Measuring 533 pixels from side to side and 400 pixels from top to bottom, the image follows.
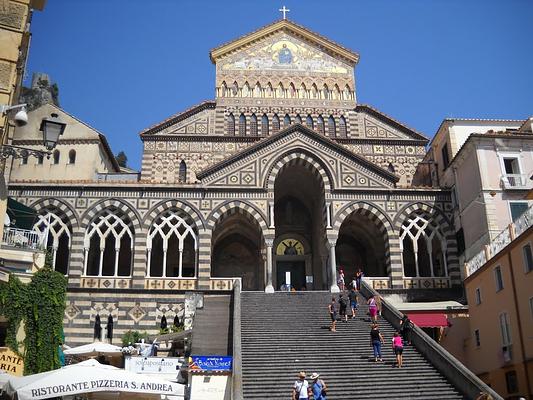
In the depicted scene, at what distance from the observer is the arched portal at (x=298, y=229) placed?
3431 centimetres

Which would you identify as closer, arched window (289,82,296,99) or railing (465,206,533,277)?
railing (465,206,533,277)

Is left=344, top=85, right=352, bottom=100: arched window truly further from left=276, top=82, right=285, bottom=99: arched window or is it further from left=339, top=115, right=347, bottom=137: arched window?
left=276, top=82, right=285, bottom=99: arched window

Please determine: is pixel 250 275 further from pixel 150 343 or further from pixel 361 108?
pixel 361 108

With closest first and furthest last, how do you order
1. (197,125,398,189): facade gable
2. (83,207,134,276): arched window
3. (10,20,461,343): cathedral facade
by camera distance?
(10,20,461,343): cathedral facade < (83,207,134,276): arched window < (197,125,398,189): facade gable

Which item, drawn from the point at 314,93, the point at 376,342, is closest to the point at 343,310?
the point at 376,342

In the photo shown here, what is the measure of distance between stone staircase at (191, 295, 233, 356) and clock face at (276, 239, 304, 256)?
881cm

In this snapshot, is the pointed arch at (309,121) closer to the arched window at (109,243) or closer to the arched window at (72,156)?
the arched window at (109,243)

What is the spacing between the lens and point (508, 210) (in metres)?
29.2

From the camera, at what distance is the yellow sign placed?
63.3 ft

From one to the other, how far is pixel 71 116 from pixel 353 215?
1893 centimetres

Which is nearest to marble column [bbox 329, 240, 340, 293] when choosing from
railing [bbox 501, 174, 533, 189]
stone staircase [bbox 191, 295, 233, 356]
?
stone staircase [bbox 191, 295, 233, 356]

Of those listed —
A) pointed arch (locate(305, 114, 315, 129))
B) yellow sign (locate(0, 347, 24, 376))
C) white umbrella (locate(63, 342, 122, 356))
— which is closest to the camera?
yellow sign (locate(0, 347, 24, 376))

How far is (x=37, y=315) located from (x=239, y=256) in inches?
682

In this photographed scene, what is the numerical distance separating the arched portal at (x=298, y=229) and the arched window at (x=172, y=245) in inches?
216
